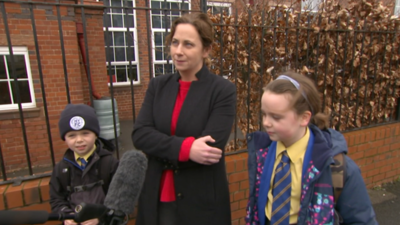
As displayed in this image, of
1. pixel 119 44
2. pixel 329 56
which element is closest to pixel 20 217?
pixel 329 56

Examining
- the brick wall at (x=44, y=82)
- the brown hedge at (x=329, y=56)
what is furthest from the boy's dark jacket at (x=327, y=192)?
the brick wall at (x=44, y=82)

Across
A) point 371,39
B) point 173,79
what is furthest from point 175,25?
point 371,39

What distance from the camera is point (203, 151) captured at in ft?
4.58

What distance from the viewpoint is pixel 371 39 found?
11.7ft

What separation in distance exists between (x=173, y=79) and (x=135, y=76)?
751cm

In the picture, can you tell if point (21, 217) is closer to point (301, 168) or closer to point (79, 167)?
point (79, 167)

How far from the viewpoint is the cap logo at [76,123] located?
62.5 inches

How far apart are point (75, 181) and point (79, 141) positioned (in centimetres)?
25

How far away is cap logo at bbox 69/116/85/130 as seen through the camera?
5.21ft

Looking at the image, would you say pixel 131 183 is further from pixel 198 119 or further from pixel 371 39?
pixel 371 39

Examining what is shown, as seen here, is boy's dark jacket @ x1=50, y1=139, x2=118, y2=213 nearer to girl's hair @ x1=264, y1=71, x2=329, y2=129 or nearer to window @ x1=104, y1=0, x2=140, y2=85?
girl's hair @ x1=264, y1=71, x2=329, y2=129

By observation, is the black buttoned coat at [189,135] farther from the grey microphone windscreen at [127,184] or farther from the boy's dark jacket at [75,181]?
the boy's dark jacket at [75,181]

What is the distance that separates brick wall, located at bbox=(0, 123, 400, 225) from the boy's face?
755 mm

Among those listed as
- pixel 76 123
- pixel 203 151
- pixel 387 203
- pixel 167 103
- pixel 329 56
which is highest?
pixel 329 56
